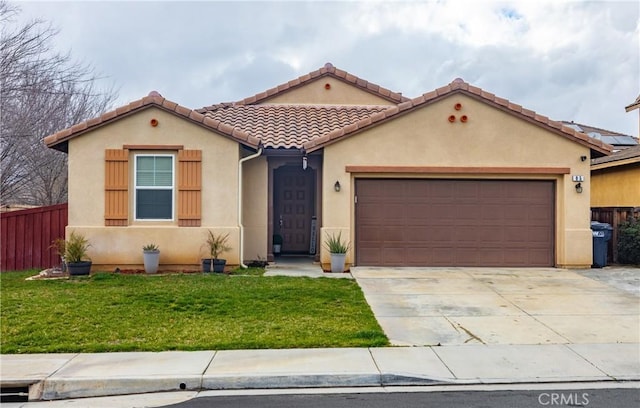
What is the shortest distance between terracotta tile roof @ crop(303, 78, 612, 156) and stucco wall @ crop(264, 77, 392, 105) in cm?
520

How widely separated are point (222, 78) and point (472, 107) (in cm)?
1620

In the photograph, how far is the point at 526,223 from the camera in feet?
45.0

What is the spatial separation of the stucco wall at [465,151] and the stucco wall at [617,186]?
17.8 feet

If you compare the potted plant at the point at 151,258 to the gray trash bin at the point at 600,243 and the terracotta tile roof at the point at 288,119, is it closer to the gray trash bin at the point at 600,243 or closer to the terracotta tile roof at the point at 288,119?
the terracotta tile roof at the point at 288,119

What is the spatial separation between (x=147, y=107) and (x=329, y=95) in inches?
296

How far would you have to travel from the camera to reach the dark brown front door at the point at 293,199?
Answer: 50.8 feet

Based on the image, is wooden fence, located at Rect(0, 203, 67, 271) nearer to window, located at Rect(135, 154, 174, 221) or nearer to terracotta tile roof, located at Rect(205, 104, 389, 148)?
window, located at Rect(135, 154, 174, 221)

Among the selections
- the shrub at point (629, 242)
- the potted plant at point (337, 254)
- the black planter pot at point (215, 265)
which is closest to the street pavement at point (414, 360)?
the potted plant at point (337, 254)

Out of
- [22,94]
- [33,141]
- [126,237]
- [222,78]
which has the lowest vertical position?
[126,237]

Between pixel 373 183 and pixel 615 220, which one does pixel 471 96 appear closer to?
pixel 373 183

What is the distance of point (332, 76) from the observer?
18.6 meters

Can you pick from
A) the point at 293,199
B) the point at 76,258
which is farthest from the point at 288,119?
the point at 76,258

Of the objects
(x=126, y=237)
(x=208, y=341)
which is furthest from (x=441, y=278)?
(x=126, y=237)

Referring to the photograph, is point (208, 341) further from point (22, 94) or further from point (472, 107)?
point (22, 94)
